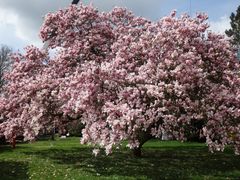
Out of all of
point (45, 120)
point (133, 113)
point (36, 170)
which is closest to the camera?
point (133, 113)

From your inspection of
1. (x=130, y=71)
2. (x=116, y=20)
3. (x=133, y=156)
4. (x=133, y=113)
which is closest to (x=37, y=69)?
(x=116, y=20)

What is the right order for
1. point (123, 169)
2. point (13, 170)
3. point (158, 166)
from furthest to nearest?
point (158, 166) → point (13, 170) → point (123, 169)

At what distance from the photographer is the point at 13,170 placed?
18047 mm

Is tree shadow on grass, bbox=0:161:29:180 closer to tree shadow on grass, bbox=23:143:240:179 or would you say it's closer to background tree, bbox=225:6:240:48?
tree shadow on grass, bbox=23:143:240:179

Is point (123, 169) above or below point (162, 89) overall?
below

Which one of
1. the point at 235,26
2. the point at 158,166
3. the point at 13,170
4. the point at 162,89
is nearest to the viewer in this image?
the point at 162,89

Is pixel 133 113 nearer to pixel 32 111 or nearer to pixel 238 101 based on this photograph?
pixel 238 101

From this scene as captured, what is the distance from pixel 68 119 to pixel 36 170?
648 cm

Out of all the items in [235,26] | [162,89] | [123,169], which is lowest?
[123,169]

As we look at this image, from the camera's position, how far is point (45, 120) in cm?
2227

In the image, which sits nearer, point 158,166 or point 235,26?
point 158,166

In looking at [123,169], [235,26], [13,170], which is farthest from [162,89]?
[235,26]

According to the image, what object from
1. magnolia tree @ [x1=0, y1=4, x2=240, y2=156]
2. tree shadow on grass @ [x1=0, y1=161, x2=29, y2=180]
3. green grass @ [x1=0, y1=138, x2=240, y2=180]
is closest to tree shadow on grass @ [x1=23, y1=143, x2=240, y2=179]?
green grass @ [x1=0, y1=138, x2=240, y2=180]

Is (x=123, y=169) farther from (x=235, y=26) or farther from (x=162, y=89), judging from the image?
(x=235, y=26)
